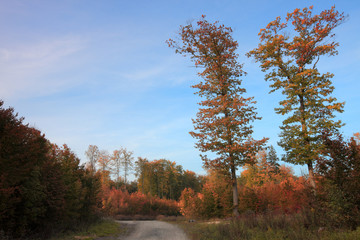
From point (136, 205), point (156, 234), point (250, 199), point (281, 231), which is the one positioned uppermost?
point (250, 199)

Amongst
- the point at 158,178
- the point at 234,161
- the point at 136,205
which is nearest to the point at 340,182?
the point at 234,161

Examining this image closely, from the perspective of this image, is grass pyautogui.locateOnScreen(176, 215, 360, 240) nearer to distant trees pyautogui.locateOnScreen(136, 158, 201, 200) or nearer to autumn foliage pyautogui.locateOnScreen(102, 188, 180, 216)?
autumn foliage pyautogui.locateOnScreen(102, 188, 180, 216)

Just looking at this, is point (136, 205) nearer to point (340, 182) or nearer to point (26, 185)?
point (26, 185)

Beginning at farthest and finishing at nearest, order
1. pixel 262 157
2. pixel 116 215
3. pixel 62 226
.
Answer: pixel 262 157 → pixel 116 215 → pixel 62 226

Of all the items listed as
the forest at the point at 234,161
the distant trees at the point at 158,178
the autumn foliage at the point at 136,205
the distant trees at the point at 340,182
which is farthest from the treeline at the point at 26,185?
the distant trees at the point at 158,178

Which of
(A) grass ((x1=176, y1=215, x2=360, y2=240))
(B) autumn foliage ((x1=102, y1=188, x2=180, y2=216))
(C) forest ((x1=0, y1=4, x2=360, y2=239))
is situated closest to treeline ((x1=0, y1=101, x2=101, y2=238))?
(C) forest ((x1=0, y1=4, x2=360, y2=239))

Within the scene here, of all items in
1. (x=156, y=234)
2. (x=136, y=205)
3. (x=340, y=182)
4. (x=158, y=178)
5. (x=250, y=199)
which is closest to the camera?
(x=340, y=182)

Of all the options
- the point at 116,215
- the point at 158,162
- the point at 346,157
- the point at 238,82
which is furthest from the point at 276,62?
the point at 158,162

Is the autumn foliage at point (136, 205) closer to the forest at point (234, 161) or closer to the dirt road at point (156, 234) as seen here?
the forest at point (234, 161)

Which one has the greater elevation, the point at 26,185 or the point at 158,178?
the point at 158,178

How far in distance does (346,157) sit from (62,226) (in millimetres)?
15392

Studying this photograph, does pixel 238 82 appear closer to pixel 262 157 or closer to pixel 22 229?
pixel 22 229

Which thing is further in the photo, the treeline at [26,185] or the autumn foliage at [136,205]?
the autumn foliage at [136,205]

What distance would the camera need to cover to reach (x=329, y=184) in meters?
9.67
